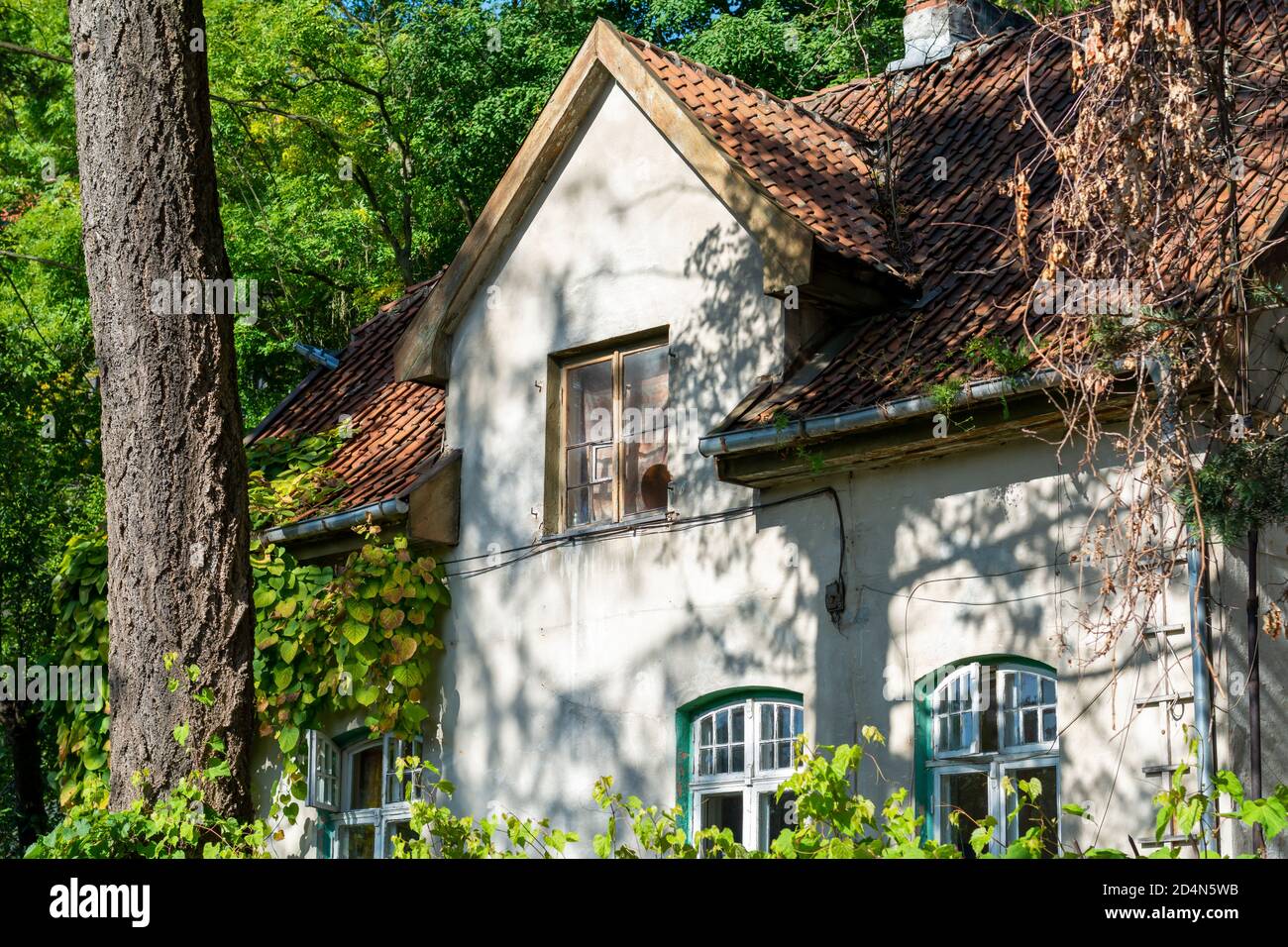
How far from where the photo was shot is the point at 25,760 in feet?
69.1

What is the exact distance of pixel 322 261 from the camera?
25.0 metres

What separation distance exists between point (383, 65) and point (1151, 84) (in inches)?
780

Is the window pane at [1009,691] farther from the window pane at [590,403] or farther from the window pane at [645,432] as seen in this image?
the window pane at [590,403]

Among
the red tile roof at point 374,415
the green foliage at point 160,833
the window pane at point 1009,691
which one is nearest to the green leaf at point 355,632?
the red tile roof at point 374,415

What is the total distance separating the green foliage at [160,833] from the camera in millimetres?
8375

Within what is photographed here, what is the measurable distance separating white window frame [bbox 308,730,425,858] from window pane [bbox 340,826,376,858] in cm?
2

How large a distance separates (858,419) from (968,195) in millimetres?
2777

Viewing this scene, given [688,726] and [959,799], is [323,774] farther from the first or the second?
[959,799]

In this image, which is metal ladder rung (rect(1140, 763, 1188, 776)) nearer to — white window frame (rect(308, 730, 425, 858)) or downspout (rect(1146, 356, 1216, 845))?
downspout (rect(1146, 356, 1216, 845))

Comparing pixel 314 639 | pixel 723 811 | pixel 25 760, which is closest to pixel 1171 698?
pixel 723 811

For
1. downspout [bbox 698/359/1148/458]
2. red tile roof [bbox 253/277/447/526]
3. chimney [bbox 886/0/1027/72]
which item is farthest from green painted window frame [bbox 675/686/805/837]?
chimney [bbox 886/0/1027/72]

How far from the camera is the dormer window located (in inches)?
506

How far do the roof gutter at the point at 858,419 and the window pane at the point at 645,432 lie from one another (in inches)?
41.6
